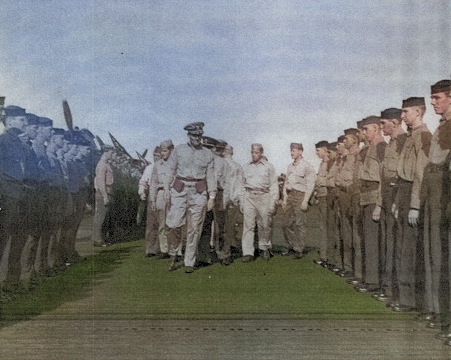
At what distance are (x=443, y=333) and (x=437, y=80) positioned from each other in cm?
175

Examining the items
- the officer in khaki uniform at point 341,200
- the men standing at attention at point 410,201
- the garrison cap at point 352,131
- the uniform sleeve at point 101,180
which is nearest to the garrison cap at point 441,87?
the men standing at attention at point 410,201

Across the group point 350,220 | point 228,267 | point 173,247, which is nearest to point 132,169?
point 173,247

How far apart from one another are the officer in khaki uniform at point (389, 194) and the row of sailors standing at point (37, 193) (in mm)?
2072

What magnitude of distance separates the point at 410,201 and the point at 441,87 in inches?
31.8

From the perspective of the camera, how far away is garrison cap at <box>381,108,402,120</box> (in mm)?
4746

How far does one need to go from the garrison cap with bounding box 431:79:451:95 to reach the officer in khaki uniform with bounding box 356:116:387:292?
0.43 m

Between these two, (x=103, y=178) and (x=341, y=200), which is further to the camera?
(x=341, y=200)

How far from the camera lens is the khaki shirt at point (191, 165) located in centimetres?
475

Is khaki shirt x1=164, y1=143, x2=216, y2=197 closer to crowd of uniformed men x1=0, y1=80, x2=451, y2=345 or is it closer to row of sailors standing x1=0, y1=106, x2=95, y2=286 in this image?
crowd of uniformed men x1=0, y1=80, x2=451, y2=345

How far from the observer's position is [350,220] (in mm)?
4855

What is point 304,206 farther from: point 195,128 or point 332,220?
point 195,128

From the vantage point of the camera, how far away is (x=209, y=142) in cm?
471

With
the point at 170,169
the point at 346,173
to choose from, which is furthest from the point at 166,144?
the point at 346,173

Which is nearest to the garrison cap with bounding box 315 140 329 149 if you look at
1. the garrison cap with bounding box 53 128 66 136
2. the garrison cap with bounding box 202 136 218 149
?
the garrison cap with bounding box 202 136 218 149
